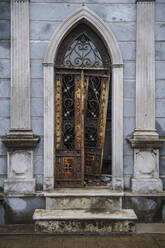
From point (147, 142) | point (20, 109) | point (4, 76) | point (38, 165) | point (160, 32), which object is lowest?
point (38, 165)

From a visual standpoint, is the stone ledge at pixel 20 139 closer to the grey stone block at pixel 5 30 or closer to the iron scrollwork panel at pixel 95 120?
the iron scrollwork panel at pixel 95 120

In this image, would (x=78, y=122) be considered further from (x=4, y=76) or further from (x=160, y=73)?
(x=160, y=73)

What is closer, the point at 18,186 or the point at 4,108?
the point at 18,186

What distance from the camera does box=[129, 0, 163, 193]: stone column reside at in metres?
5.82

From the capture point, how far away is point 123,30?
590 centimetres

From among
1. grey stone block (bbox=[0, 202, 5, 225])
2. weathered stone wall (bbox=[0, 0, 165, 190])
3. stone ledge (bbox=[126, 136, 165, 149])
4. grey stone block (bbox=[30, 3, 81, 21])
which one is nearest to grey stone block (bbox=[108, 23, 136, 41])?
weathered stone wall (bbox=[0, 0, 165, 190])

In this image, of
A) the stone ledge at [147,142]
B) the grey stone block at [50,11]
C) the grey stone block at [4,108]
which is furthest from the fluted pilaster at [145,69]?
the grey stone block at [4,108]

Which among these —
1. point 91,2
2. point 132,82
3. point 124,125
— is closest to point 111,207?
point 124,125

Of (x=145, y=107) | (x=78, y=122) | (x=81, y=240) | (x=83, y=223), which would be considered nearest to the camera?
(x=81, y=240)

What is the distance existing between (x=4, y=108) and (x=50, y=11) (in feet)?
7.41

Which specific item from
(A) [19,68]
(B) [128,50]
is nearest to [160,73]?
(B) [128,50]

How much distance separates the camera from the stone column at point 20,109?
5.72 m

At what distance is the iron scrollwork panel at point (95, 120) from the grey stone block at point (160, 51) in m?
1.19

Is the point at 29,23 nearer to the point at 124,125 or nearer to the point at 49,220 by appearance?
the point at 124,125
